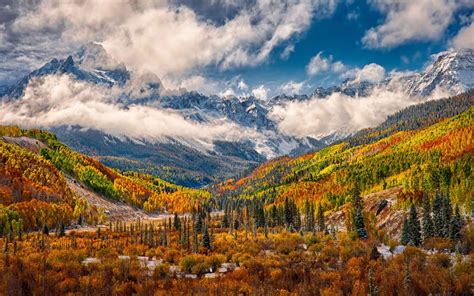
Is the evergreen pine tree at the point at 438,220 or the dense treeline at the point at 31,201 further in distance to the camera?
the dense treeline at the point at 31,201

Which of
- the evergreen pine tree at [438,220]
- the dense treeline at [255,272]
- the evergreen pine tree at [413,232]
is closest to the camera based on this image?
the dense treeline at [255,272]

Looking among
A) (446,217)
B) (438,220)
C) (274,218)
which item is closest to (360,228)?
(438,220)

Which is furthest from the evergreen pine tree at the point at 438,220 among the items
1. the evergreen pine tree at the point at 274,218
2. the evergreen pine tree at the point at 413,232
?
the evergreen pine tree at the point at 274,218

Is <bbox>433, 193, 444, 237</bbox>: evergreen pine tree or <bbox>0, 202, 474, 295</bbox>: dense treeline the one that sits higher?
<bbox>433, 193, 444, 237</bbox>: evergreen pine tree

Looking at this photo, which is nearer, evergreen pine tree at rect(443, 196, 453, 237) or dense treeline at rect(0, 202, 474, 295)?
dense treeline at rect(0, 202, 474, 295)

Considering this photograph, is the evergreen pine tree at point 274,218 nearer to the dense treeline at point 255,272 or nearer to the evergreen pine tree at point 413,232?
the dense treeline at point 255,272

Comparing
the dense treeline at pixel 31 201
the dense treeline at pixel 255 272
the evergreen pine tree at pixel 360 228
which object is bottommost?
the dense treeline at pixel 255 272

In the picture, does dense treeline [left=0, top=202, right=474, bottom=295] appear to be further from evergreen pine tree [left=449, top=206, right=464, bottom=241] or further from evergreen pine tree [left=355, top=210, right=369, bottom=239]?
evergreen pine tree [left=355, top=210, right=369, bottom=239]

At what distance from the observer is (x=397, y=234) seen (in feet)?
385

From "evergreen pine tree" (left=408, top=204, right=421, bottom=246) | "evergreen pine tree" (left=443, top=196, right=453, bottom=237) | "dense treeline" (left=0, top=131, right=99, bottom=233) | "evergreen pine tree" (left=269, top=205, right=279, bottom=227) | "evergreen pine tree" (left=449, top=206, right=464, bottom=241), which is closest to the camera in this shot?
"evergreen pine tree" (left=449, top=206, right=464, bottom=241)

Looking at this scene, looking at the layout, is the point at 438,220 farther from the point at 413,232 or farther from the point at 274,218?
the point at 274,218

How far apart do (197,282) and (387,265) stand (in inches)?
1443

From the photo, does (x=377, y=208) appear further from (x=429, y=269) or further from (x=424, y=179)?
(x=429, y=269)

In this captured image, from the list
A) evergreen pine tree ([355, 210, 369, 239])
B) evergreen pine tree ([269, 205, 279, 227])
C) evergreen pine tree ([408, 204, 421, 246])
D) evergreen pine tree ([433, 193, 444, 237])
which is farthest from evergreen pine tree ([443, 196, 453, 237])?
evergreen pine tree ([269, 205, 279, 227])
